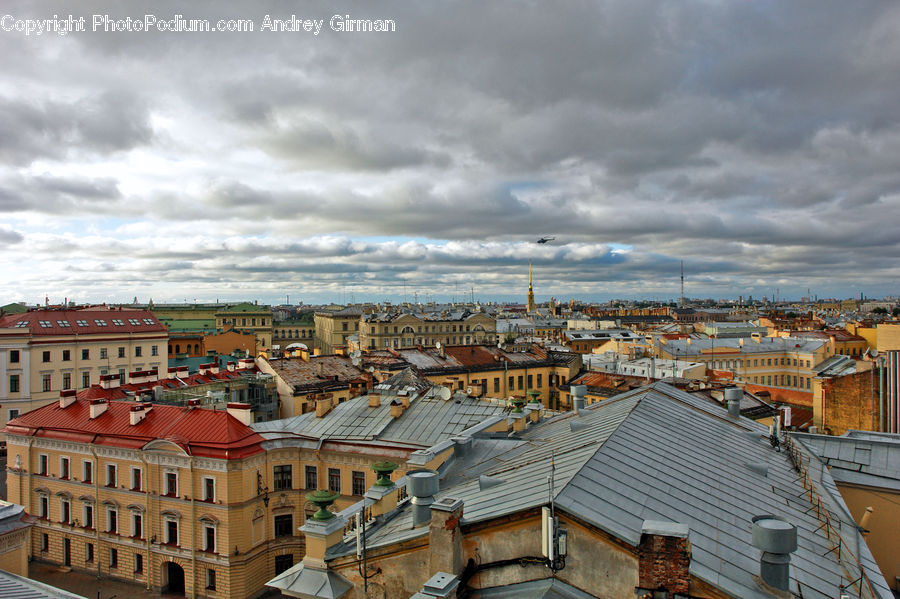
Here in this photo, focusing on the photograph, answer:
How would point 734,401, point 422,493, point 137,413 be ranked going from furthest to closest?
1. point 137,413
2. point 734,401
3. point 422,493

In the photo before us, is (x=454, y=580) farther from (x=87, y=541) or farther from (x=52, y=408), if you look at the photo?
(x=52, y=408)

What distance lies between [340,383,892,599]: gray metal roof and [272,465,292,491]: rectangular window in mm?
15419

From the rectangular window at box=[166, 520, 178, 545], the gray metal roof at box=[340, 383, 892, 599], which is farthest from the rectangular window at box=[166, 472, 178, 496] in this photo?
the gray metal roof at box=[340, 383, 892, 599]

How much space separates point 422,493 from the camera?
11273 millimetres

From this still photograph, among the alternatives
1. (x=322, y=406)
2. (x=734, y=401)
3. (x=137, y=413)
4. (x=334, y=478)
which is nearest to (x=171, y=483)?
(x=137, y=413)

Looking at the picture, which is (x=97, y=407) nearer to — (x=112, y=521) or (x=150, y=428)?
(x=150, y=428)

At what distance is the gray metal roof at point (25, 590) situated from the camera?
11.1 meters

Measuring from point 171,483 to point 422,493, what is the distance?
22.2 meters

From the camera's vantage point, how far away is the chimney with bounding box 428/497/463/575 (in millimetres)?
9023

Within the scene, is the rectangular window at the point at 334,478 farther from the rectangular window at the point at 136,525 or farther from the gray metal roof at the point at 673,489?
the gray metal roof at the point at 673,489

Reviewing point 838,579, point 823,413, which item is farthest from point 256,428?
point 823,413

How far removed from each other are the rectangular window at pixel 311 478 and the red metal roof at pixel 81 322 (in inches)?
1598

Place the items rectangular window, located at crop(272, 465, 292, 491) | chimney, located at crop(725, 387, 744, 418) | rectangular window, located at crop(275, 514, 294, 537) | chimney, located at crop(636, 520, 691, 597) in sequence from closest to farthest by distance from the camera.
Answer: chimney, located at crop(636, 520, 691, 597) → chimney, located at crop(725, 387, 744, 418) → rectangular window, located at crop(272, 465, 292, 491) → rectangular window, located at crop(275, 514, 294, 537)

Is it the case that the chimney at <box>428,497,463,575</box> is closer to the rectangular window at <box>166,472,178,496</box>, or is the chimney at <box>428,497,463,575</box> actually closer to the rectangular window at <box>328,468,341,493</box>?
the rectangular window at <box>328,468,341,493</box>
